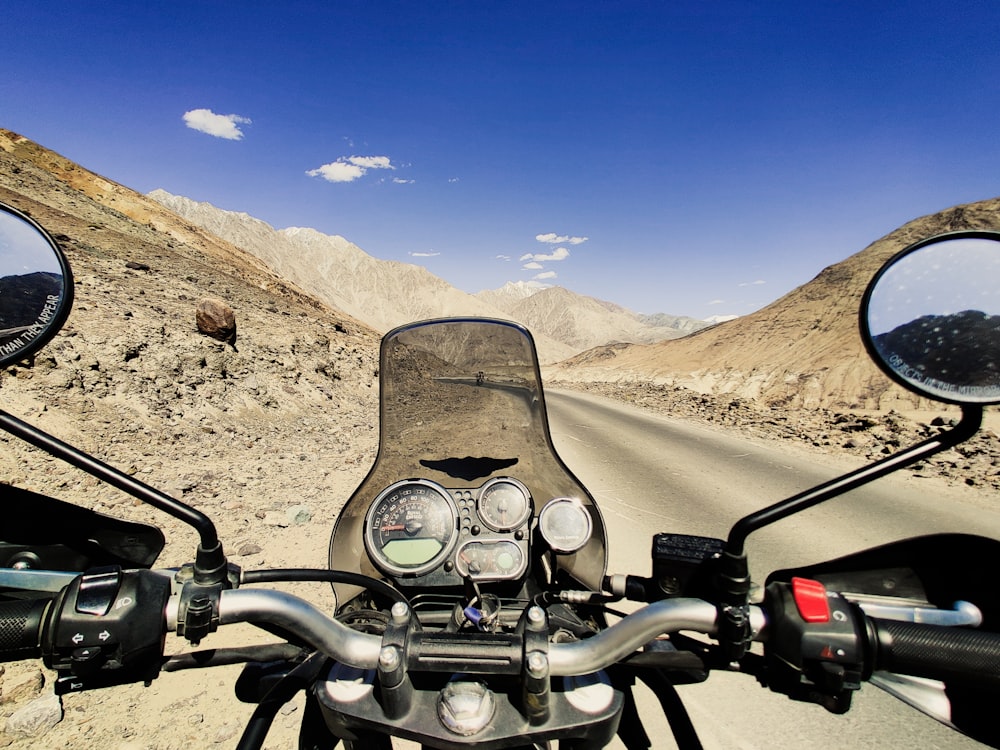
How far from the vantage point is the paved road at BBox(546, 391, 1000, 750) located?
275cm

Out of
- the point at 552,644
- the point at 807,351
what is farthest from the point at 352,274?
the point at 552,644

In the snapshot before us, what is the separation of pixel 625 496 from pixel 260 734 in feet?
20.1

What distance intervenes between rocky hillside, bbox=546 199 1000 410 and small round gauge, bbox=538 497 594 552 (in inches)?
744

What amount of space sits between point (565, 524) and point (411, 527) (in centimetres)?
66

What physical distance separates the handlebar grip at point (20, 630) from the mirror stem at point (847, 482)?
1.50 metres

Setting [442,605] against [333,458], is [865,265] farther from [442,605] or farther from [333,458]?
[442,605]

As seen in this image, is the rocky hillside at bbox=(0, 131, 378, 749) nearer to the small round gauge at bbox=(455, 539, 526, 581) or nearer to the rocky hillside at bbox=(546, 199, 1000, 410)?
the small round gauge at bbox=(455, 539, 526, 581)

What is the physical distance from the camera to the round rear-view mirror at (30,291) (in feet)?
4.43

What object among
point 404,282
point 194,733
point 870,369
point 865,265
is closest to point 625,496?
point 194,733

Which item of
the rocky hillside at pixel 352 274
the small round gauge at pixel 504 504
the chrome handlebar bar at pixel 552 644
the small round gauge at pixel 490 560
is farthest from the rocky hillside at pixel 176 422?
the rocky hillside at pixel 352 274

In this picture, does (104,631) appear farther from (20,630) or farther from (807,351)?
(807,351)

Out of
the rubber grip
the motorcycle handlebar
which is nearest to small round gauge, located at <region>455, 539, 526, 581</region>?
the motorcycle handlebar

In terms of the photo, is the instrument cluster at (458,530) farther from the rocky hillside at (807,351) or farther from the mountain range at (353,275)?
the mountain range at (353,275)

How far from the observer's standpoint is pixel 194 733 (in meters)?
2.68
